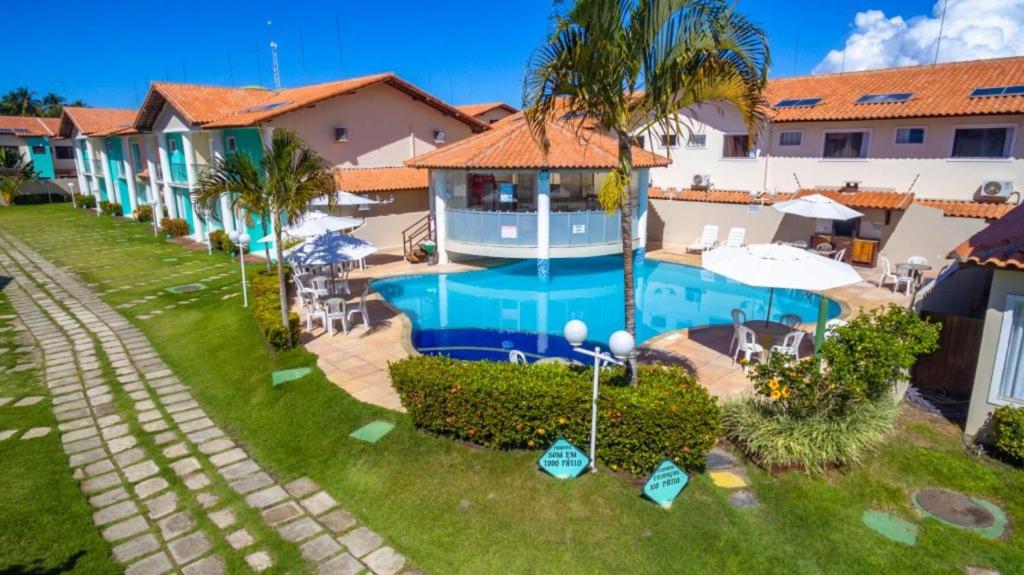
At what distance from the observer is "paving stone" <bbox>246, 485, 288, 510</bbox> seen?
812cm

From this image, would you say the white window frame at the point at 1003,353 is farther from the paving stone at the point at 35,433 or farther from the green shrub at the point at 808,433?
the paving stone at the point at 35,433

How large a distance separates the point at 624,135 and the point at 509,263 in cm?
1677

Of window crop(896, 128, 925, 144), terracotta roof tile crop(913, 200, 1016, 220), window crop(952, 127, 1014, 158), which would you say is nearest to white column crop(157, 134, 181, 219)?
window crop(896, 128, 925, 144)

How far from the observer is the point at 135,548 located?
7207 mm

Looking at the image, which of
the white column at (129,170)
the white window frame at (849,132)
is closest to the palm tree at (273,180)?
the white window frame at (849,132)

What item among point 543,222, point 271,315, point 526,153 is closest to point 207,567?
point 271,315

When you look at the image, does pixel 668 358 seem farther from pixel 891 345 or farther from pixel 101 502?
pixel 101 502

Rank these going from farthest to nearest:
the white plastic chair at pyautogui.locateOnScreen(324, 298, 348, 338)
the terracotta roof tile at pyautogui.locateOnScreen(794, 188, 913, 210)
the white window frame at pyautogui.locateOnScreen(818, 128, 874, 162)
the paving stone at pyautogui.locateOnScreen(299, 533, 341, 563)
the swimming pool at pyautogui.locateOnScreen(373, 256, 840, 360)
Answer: the white window frame at pyautogui.locateOnScreen(818, 128, 874, 162), the terracotta roof tile at pyautogui.locateOnScreen(794, 188, 913, 210), the swimming pool at pyautogui.locateOnScreen(373, 256, 840, 360), the white plastic chair at pyautogui.locateOnScreen(324, 298, 348, 338), the paving stone at pyautogui.locateOnScreen(299, 533, 341, 563)

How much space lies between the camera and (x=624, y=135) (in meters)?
8.86

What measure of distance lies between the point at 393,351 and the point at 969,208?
19899mm

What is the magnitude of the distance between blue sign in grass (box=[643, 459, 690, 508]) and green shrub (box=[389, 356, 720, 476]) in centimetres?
33

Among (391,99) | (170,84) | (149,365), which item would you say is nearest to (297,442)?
(149,365)

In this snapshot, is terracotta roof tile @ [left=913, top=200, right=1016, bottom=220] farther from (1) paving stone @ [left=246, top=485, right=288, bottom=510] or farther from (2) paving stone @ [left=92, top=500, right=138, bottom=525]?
(2) paving stone @ [left=92, top=500, right=138, bottom=525]

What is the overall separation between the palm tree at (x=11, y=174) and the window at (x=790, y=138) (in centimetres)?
5851
